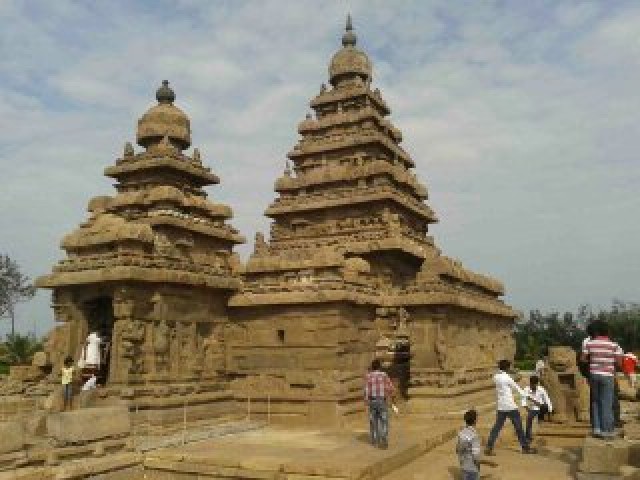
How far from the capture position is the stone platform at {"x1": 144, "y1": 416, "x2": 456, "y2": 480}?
31.2ft

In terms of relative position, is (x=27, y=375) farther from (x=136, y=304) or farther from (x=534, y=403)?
(x=534, y=403)

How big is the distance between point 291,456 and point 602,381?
4886 mm

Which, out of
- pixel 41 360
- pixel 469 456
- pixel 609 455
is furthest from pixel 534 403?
pixel 41 360

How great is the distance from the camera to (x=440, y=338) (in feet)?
54.9

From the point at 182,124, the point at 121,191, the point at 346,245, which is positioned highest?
the point at 182,124

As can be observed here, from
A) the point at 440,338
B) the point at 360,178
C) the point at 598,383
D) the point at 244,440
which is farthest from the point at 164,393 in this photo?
the point at 360,178

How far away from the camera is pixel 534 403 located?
11555mm

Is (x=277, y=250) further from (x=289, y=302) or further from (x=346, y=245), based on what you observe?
(x=289, y=302)

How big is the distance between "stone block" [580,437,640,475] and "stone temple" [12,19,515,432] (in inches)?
262

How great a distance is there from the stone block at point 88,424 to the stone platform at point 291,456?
0.74m

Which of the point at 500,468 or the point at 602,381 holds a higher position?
the point at 602,381

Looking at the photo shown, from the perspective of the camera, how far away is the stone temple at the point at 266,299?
1425cm

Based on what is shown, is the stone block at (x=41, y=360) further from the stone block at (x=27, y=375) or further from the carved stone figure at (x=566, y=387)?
the carved stone figure at (x=566, y=387)

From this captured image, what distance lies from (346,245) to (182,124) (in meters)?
6.99
